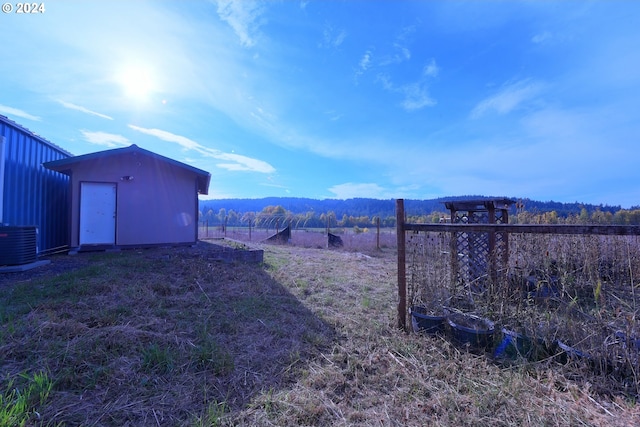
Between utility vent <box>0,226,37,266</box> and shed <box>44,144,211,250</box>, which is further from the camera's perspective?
shed <box>44,144,211,250</box>

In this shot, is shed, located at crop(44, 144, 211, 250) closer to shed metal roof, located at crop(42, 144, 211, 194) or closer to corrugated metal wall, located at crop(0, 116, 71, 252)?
shed metal roof, located at crop(42, 144, 211, 194)

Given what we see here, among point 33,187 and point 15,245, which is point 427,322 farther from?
point 33,187

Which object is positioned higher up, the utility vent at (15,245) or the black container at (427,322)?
the utility vent at (15,245)

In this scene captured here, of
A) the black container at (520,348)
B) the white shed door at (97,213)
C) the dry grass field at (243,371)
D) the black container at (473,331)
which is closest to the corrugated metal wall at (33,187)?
the white shed door at (97,213)

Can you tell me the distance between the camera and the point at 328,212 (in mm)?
37969

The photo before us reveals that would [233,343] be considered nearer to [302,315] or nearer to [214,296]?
[302,315]

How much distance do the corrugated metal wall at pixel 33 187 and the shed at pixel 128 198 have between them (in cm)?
47

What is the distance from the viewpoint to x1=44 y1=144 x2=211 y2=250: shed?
307 inches

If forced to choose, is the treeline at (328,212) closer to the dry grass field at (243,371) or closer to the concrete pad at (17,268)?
the dry grass field at (243,371)

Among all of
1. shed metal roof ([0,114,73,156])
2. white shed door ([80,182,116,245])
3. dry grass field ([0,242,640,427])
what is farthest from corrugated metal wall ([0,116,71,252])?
dry grass field ([0,242,640,427])

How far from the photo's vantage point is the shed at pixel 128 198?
7.81 m

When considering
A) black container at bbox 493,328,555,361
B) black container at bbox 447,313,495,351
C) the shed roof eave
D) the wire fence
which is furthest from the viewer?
the shed roof eave

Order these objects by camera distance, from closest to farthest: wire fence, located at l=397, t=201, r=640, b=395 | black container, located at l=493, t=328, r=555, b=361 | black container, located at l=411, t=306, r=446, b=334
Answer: wire fence, located at l=397, t=201, r=640, b=395 → black container, located at l=493, t=328, r=555, b=361 → black container, located at l=411, t=306, r=446, b=334

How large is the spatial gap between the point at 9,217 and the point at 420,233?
339 inches
